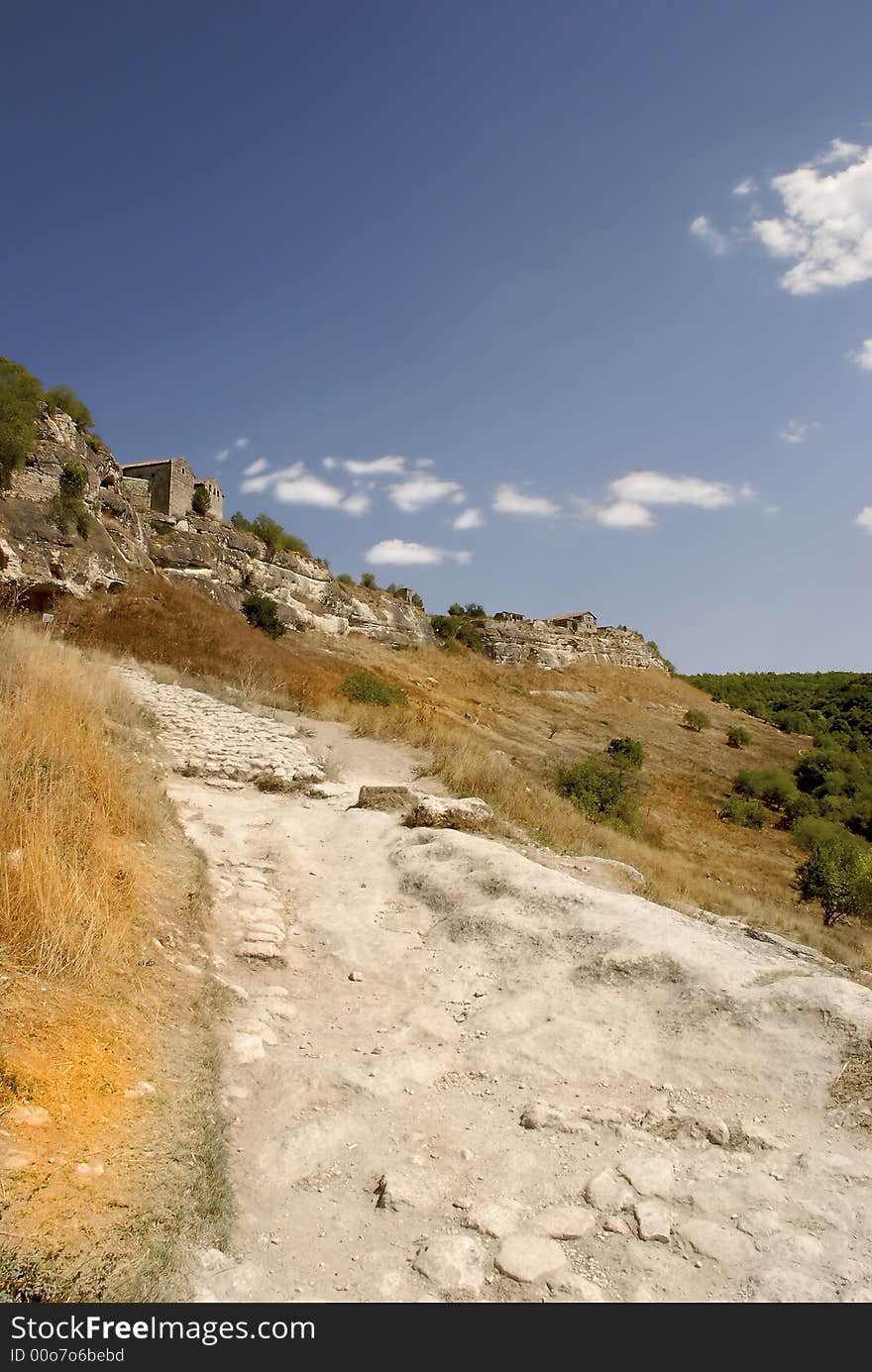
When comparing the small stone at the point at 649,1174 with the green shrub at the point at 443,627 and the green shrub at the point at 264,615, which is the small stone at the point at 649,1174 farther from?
the green shrub at the point at 443,627

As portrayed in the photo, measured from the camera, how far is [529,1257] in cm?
261

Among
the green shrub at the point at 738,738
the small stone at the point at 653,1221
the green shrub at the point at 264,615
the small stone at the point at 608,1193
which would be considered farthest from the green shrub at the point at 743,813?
the small stone at the point at 653,1221

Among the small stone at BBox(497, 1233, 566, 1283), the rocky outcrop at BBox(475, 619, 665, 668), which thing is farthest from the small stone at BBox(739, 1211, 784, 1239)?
the rocky outcrop at BBox(475, 619, 665, 668)

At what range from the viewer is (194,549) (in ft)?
90.0

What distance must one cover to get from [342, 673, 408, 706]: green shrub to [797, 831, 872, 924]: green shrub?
396 inches

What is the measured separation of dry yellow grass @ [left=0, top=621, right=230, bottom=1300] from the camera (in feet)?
7.64

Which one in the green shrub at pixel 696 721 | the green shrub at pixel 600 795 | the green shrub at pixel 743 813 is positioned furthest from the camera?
the green shrub at pixel 696 721

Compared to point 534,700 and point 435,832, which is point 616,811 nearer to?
point 435,832

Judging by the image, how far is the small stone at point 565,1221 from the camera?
2.74 m

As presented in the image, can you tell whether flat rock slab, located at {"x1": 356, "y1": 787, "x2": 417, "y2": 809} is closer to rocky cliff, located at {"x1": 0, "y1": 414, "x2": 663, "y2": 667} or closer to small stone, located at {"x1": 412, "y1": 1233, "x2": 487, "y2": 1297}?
small stone, located at {"x1": 412, "y1": 1233, "x2": 487, "y2": 1297}

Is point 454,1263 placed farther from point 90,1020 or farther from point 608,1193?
point 90,1020

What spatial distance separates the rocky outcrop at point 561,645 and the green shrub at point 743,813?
2114cm

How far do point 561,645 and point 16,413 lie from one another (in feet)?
113

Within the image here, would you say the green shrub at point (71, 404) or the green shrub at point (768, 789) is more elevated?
the green shrub at point (71, 404)
